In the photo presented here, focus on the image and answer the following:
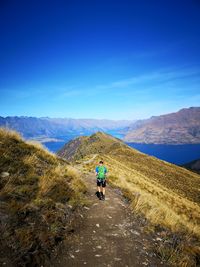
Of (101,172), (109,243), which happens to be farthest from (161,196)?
(109,243)

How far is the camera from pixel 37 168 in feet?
35.5

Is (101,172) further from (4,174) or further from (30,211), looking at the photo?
(30,211)

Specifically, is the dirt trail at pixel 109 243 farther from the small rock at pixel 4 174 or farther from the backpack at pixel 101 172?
the small rock at pixel 4 174

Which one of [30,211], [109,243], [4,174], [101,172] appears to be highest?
[4,174]

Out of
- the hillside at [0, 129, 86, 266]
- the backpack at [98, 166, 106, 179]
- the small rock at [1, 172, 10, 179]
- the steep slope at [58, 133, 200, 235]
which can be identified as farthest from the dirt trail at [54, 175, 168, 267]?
the small rock at [1, 172, 10, 179]

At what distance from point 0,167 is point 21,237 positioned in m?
4.13

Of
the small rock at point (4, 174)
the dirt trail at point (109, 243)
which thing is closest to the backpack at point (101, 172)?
the dirt trail at point (109, 243)

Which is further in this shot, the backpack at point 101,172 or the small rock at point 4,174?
the backpack at point 101,172

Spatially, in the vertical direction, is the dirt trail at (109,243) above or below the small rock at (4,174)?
below

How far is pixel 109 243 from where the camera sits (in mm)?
7105

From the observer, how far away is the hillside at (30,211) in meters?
5.28

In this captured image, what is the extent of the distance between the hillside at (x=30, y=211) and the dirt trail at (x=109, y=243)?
0.59 metres

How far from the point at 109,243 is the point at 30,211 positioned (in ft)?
9.94

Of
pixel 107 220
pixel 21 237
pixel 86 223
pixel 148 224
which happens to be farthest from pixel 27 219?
pixel 148 224
